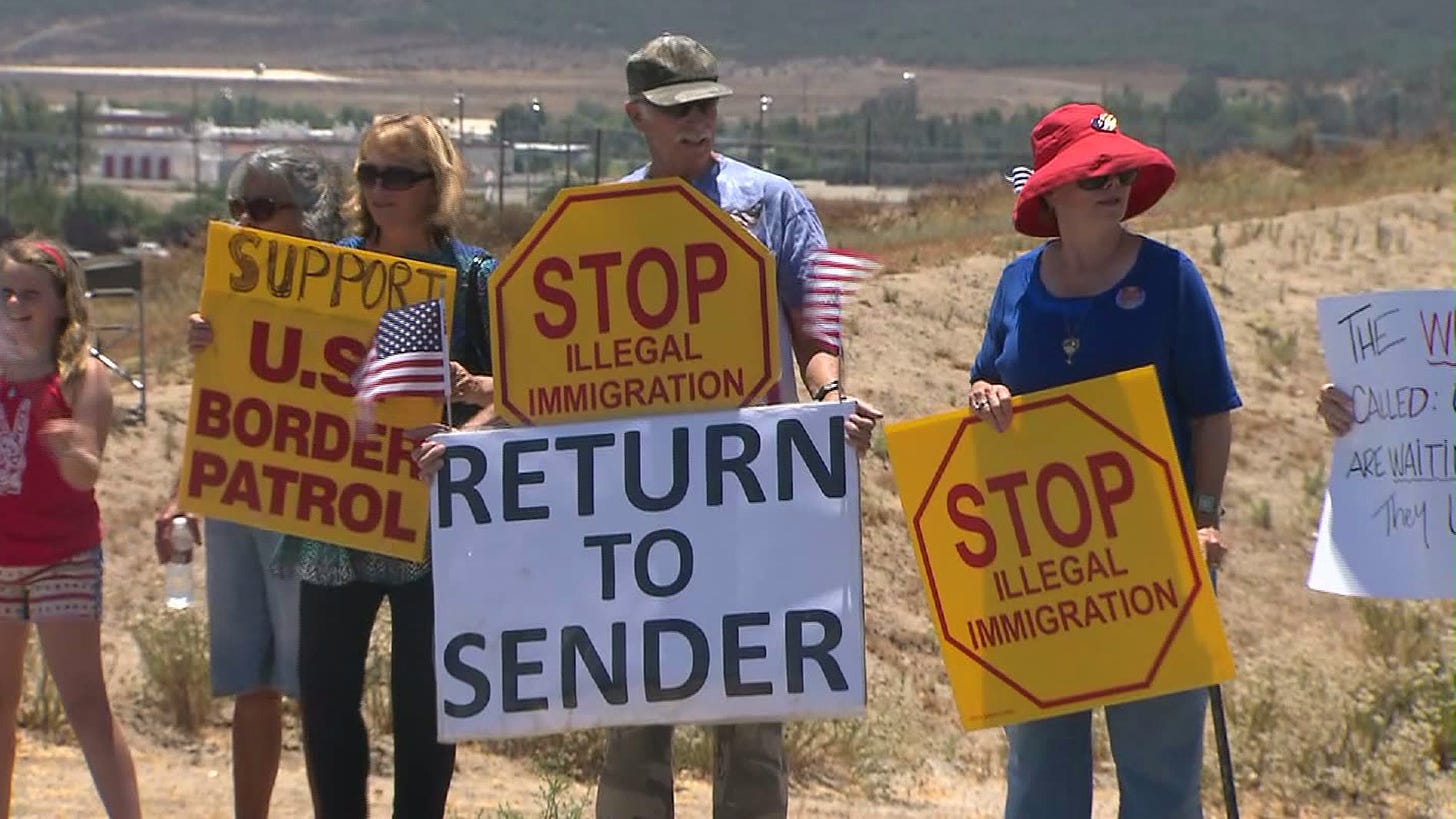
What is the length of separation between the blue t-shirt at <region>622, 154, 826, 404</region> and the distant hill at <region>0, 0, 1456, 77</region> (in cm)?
11874

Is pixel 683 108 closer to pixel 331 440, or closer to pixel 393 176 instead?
pixel 393 176

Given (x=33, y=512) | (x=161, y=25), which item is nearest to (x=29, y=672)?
(x=33, y=512)

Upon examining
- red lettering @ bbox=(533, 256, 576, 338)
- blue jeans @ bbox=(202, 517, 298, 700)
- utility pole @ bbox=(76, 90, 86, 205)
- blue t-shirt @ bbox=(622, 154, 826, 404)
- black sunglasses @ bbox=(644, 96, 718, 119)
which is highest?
utility pole @ bbox=(76, 90, 86, 205)

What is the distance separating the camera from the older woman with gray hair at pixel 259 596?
20.0 ft

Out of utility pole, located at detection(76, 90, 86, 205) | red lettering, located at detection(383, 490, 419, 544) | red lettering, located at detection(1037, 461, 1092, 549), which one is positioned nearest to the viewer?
red lettering, located at detection(1037, 461, 1092, 549)

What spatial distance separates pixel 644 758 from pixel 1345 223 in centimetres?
1724

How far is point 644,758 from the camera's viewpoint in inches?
225

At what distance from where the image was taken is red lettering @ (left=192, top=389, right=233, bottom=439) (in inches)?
226

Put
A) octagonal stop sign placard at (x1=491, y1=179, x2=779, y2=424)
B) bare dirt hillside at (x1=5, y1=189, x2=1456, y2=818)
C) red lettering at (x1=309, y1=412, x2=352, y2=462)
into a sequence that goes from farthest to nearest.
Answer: bare dirt hillside at (x1=5, y1=189, x2=1456, y2=818)
red lettering at (x1=309, y1=412, x2=352, y2=462)
octagonal stop sign placard at (x1=491, y1=179, x2=779, y2=424)

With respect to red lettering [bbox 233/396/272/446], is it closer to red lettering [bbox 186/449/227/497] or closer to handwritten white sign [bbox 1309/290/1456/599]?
red lettering [bbox 186/449/227/497]

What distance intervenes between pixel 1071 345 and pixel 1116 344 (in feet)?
0.31

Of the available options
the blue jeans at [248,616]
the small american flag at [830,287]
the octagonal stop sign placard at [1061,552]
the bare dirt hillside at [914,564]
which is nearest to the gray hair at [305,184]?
the blue jeans at [248,616]

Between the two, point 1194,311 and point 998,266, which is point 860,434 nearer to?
point 1194,311

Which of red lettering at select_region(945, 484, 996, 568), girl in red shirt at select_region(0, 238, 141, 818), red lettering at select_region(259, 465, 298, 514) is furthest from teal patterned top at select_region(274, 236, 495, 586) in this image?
red lettering at select_region(945, 484, 996, 568)
